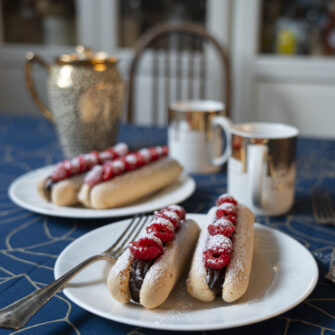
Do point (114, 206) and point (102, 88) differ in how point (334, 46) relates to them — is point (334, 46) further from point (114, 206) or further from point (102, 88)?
point (114, 206)

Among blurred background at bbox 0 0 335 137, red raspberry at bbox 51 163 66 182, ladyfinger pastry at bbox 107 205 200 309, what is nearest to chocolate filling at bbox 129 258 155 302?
ladyfinger pastry at bbox 107 205 200 309

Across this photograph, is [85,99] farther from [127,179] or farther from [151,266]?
[151,266]

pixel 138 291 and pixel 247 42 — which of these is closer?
pixel 138 291

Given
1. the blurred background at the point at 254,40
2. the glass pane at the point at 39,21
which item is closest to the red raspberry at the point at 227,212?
the blurred background at the point at 254,40

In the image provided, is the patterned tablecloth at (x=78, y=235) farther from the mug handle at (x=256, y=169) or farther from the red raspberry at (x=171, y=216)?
the red raspberry at (x=171, y=216)

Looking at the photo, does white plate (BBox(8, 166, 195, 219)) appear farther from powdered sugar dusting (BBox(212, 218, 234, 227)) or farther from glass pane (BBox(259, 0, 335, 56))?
glass pane (BBox(259, 0, 335, 56))

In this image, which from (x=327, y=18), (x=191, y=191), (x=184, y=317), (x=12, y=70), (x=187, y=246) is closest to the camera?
(x=184, y=317)

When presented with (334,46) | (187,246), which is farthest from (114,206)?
(334,46)
